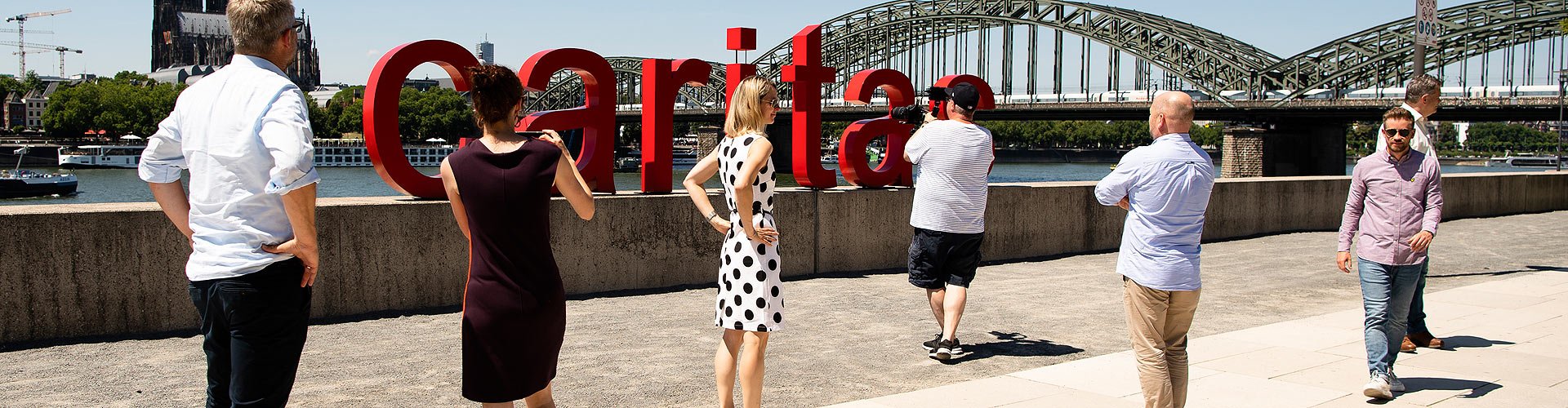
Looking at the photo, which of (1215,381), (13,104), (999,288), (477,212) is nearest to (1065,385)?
(1215,381)

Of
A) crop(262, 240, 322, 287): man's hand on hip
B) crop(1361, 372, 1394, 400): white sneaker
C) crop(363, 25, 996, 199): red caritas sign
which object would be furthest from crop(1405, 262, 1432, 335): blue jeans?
crop(262, 240, 322, 287): man's hand on hip

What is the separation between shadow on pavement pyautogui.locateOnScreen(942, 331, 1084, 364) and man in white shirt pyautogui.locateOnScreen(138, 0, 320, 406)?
12.7 ft

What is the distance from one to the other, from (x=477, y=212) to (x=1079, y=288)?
6.82 metres

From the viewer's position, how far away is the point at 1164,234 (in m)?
4.51

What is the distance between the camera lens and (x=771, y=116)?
4.80 m

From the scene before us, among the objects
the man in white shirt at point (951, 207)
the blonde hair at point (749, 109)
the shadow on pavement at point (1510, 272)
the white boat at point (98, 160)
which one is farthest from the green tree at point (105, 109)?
the blonde hair at point (749, 109)

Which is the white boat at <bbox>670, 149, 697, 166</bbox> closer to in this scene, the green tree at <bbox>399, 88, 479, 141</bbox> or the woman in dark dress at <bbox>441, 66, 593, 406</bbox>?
the green tree at <bbox>399, 88, 479, 141</bbox>

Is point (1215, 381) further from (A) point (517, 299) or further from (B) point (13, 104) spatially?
(B) point (13, 104)

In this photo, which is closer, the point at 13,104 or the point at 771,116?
the point at 771,116

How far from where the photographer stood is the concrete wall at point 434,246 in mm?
6621

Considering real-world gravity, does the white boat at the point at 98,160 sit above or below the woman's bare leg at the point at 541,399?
above

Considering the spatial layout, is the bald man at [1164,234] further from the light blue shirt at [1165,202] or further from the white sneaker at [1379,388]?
the white sneaker at [1379,388]

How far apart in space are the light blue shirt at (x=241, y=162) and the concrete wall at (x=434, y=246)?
391 cm

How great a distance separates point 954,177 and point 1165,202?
2.14 meters
